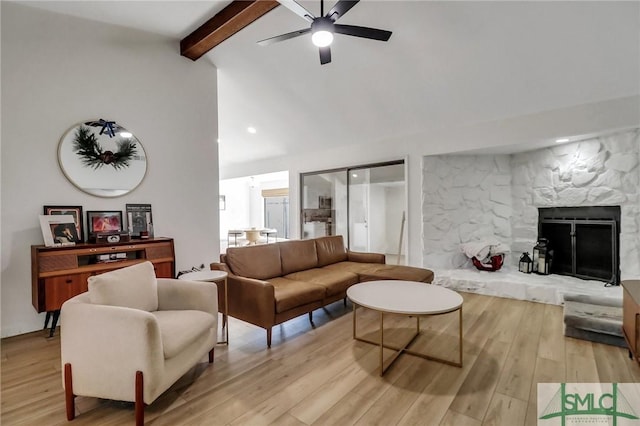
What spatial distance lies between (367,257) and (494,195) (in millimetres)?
2331

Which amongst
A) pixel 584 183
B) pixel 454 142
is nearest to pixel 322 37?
pixel 454 142

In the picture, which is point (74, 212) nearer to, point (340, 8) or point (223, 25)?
point (223, 25)

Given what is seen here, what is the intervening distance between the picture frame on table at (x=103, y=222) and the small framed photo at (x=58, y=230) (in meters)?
0.18

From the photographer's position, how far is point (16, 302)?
9.46 feet

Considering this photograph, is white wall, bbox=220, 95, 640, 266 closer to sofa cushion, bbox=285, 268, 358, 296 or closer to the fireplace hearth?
the fireplace hearth

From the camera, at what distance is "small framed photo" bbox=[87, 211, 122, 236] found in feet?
10.7

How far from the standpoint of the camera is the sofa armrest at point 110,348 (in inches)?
61.5

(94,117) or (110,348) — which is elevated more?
(94,117)

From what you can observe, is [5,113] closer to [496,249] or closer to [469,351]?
[469,351]

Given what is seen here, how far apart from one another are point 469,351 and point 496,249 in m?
2.39

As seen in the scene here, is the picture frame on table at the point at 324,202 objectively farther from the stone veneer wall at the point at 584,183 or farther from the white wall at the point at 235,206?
the white wall at the point at 235,206

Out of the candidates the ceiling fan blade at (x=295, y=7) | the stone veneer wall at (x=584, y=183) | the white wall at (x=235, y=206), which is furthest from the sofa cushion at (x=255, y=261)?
the white wall at (x=235, y=206)

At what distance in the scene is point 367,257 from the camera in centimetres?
422

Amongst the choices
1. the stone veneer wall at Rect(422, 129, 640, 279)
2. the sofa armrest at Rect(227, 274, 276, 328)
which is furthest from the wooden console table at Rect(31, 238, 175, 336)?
the stone veneer wall at Rect(422, 129, 640, 279)
